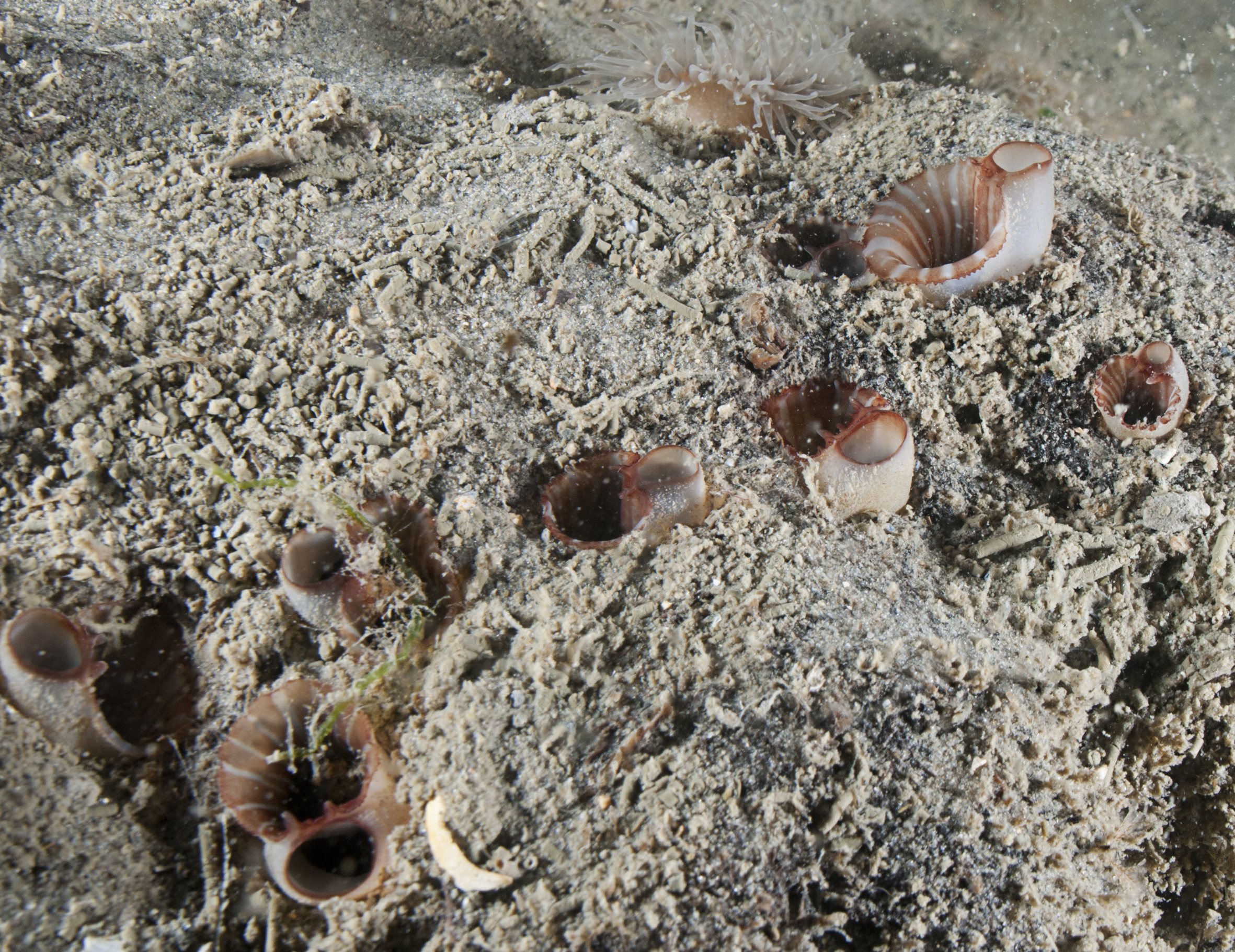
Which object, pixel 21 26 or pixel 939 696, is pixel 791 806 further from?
pixel 21 26

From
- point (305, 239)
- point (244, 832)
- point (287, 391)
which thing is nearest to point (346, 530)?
point (287, 391)

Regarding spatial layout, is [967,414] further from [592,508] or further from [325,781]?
[325,781]

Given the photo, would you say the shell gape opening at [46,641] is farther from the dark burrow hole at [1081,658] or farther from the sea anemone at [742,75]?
the sea anemone at [742,75]

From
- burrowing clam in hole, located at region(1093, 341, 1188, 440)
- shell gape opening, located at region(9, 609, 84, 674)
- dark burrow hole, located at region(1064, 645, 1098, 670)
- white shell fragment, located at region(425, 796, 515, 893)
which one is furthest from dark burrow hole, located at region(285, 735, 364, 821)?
burrowing clam in hole, located at region(1093, 341, 1188, 440)

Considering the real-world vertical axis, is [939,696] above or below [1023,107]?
below

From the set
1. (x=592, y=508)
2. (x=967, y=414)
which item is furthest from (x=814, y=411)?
(x=592, y=508)

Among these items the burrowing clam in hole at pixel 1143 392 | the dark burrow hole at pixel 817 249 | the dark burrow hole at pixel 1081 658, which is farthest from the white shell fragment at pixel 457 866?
the burrowing clam in hole at pixel 1143 392
